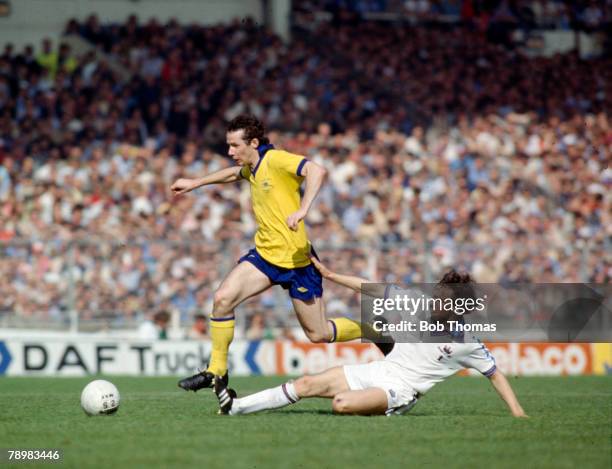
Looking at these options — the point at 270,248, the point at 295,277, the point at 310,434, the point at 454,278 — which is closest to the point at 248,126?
the point at 270,248

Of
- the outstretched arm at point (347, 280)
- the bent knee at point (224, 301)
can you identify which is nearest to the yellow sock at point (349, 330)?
the outstretched arm at point (347, 280)

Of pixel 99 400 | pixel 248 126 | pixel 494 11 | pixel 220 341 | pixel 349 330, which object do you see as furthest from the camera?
pixel 494 11

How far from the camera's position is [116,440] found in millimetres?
8047

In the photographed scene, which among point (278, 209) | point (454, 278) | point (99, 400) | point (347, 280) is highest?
point (278, 209)

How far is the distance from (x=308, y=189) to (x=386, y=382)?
1.70m

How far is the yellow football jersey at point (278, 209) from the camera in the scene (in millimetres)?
10273

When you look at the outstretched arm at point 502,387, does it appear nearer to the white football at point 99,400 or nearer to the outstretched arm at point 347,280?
the outstretched arm at point 347,280

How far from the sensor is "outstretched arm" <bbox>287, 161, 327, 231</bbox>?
9.49m

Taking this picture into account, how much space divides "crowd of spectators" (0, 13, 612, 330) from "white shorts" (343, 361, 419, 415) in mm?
8980

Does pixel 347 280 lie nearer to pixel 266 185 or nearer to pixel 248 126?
pixel 266 185

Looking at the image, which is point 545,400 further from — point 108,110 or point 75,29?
point 75,29

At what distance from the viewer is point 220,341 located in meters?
10.1

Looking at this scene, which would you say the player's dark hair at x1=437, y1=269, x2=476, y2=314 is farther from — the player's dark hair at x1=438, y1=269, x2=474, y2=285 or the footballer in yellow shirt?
the footballer in yellow shirt

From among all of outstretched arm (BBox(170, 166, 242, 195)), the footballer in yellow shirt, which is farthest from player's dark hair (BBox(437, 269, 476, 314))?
outstretched arm (BBox(170, 166, 242, 195))
